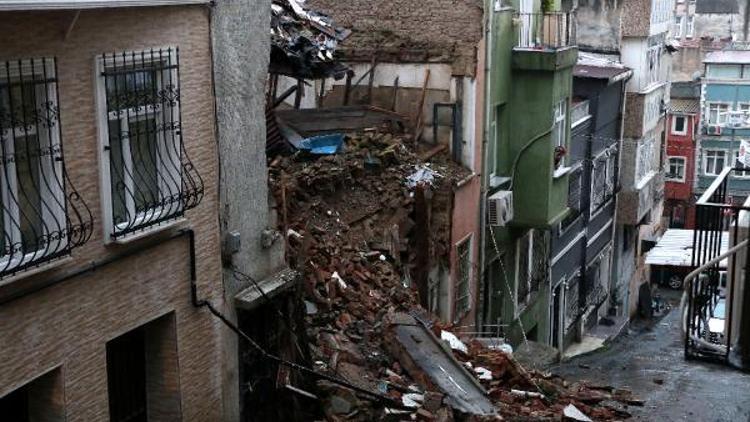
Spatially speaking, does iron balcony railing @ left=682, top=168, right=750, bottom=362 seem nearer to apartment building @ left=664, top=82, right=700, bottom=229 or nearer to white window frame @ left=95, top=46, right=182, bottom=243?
white window frame @ left=95, top=46, right=182, bottom=243

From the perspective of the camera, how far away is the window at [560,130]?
21783 millimetres

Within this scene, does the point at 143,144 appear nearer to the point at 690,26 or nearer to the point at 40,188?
the point at 40,188

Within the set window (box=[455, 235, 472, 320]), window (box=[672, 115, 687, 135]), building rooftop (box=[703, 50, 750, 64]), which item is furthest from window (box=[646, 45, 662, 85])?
window (box=[672, 115, 687, 135])

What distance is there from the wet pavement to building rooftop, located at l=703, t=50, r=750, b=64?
37.5 m

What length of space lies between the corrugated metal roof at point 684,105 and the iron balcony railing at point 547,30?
114 ft

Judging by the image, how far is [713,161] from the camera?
53875 mm

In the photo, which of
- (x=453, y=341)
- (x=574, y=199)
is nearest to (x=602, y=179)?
(x=574, y=199)

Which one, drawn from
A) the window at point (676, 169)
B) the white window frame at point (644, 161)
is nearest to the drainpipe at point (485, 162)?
the white window frame at point (644, 161)

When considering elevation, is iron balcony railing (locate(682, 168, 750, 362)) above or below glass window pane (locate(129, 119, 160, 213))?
below

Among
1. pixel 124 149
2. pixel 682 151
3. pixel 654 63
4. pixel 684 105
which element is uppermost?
pixel 124 149

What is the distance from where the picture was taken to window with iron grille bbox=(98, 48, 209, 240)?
8305mm

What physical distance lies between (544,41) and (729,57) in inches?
1336

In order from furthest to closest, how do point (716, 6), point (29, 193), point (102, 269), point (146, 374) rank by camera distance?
point (716, 6) → point (146, 374) → point (102, 269) → point (29, 193)

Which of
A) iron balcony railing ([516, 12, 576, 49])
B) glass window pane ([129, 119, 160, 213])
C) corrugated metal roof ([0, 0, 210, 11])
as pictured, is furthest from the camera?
iron balcony railing ([516, 12, 576, 49])
